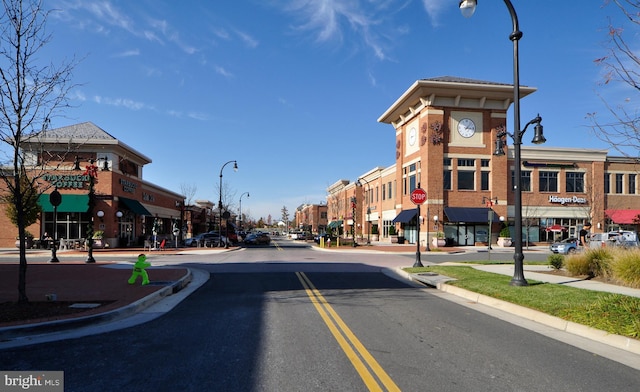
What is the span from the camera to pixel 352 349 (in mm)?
6230

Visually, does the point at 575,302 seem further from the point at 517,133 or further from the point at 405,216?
the point at 405,216

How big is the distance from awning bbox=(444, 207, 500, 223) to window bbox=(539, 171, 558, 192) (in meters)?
7.87

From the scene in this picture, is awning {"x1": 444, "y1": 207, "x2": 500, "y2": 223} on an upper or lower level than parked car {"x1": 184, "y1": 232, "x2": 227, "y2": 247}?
upper

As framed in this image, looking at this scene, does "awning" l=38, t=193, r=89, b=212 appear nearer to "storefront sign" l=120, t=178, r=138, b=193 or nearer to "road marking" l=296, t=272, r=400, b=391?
"storefront sign" l=120, t=178, r=138, b=193

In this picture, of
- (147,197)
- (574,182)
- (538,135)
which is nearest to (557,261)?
(538,135)

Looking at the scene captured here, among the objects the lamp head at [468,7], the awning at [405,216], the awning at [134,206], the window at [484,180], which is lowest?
the awning at [405,216]

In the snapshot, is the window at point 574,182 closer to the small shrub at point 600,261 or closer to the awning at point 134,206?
the small shrub at point 600,261

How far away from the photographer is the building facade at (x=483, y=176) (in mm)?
44219

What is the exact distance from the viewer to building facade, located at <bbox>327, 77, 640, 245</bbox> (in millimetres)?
44219

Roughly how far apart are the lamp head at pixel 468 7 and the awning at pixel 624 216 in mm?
46977

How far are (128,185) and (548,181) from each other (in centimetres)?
4438

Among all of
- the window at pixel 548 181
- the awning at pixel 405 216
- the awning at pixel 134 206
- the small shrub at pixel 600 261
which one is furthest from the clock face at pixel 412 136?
the small shrub at pixel 600 261

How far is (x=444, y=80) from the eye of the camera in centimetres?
4528

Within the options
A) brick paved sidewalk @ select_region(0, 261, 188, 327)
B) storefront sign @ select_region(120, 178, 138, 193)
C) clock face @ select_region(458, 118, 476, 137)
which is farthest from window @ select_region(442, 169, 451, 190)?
brick paved sidewalk @ select_region(0, 261, 188, 327)
